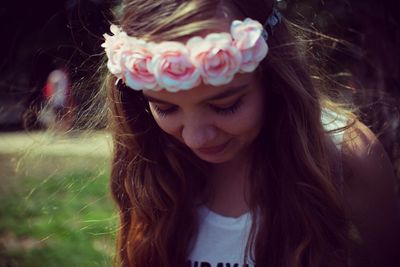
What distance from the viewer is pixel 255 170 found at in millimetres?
2020

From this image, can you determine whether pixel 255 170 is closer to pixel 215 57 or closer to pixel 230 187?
pixel 230 187

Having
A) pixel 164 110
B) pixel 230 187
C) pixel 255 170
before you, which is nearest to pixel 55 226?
pixel 230 187

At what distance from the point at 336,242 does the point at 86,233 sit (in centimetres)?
269

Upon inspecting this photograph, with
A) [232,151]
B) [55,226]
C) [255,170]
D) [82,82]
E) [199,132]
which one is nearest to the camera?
[199,132]

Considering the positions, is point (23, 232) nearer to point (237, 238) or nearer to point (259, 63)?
point (237, 238)

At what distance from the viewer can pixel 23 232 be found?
4453 millimetres

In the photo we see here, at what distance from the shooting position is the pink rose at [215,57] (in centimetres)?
161

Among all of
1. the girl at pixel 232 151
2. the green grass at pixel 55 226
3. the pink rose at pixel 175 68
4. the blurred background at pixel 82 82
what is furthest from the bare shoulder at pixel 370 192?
the green grass at pixel 55 226

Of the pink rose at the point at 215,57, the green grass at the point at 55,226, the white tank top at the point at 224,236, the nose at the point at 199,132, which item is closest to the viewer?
the pink rose at the point at 215,57

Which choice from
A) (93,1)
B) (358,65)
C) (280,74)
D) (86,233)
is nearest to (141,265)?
(280,74)

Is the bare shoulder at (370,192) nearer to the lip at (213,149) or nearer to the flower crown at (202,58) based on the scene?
the lip at (213,149)

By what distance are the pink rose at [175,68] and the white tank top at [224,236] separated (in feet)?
1.95

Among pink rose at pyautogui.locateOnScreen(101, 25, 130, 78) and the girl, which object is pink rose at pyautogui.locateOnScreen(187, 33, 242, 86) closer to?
the girl

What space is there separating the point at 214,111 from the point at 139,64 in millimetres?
250
